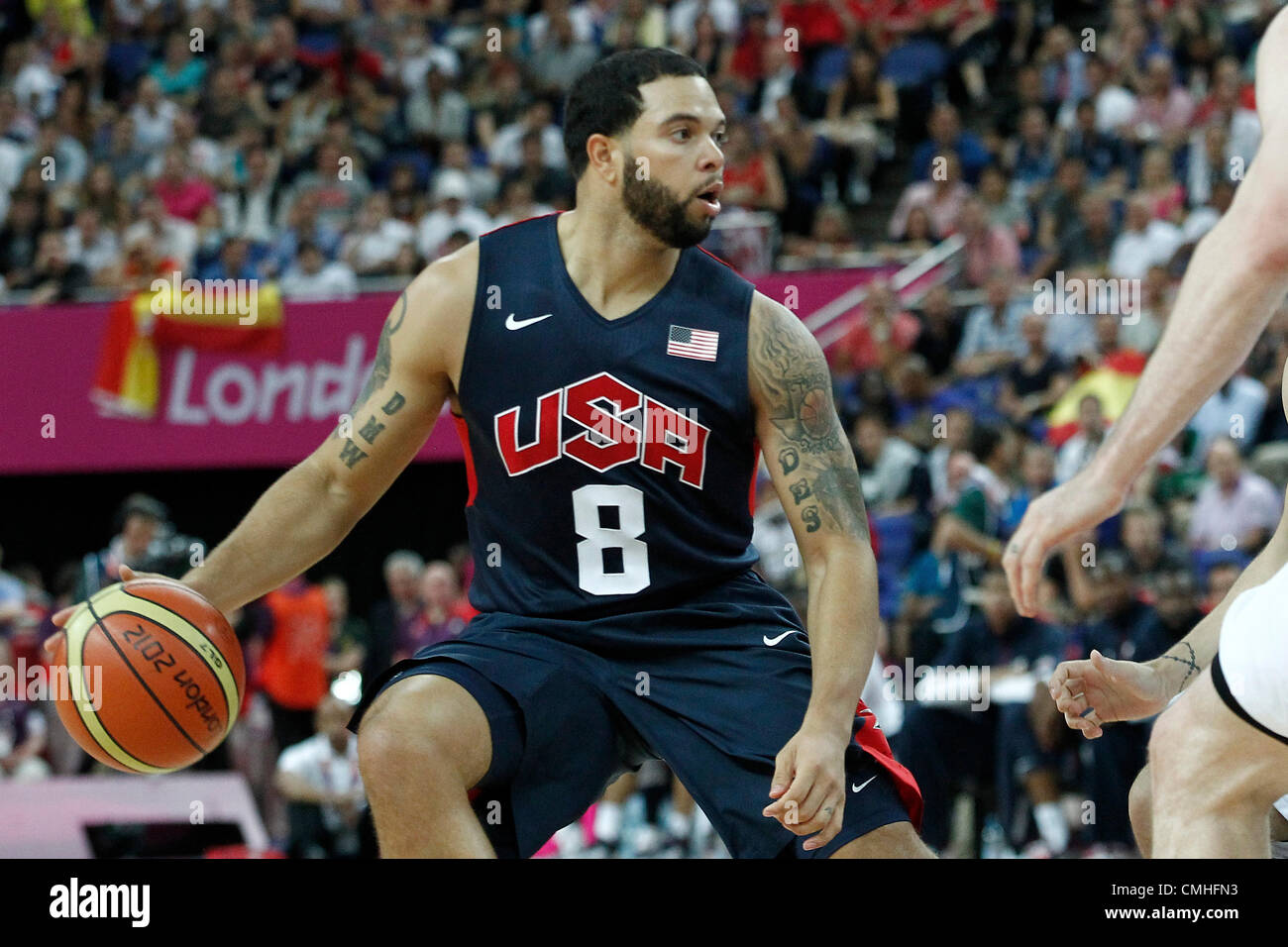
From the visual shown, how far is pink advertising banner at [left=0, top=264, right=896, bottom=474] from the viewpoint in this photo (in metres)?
11.8

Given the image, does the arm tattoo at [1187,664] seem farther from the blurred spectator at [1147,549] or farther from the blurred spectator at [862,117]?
the blurred spectator at [862,117]

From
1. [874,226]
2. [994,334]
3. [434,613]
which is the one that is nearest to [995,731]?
[994,334]

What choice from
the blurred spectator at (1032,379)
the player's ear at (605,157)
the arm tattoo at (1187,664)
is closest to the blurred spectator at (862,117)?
the blurred spectator at (1032,379)

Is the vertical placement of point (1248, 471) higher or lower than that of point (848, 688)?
higher

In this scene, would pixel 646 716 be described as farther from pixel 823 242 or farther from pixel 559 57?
pixel 559 57

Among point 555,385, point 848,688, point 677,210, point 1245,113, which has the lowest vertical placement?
point 848,688

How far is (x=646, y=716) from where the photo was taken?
13.4 ft

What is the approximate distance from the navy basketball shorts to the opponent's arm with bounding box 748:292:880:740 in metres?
0.18

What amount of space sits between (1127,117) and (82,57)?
9.22m

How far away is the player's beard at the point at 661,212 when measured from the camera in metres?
4.21

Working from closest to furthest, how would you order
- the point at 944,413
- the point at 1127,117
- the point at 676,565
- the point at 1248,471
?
the point at 676,565, the point at 1248,471, the point at 944,413, the point at 1127,117

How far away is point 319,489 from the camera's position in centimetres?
434
